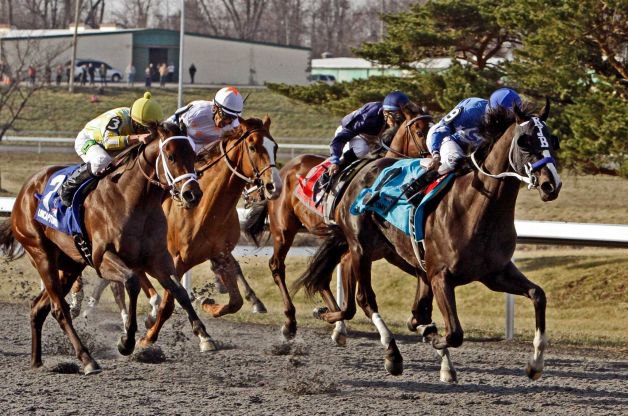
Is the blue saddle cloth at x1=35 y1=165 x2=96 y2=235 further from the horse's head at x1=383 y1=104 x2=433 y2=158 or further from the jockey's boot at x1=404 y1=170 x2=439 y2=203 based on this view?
the horse's head at x1=383 y1=104 x2=433 y2=158

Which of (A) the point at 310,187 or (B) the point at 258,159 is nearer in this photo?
(B) the point at 258,159

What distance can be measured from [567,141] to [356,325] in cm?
347

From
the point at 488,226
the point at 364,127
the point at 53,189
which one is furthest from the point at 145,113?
the point at 488,226

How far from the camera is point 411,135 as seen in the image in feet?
27.8

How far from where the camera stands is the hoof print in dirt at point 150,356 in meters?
7.48

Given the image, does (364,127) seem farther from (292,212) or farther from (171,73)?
(171,73)

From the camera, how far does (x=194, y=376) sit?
6996mm

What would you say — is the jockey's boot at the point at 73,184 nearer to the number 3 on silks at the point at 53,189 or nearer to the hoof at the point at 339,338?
the number 3 on silks at the point at 53,189

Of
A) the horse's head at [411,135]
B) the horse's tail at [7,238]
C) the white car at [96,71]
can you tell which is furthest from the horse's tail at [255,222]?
→ the white car at [96,71]

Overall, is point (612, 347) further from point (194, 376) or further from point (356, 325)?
point (194, 376)

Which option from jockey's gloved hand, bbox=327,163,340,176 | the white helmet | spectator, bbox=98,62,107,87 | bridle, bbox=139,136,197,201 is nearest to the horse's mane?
the white helmet

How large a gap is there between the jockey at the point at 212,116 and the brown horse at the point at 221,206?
24 centimetres

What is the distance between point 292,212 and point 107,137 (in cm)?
225

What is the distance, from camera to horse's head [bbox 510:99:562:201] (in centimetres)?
583
